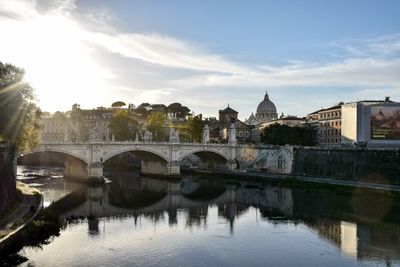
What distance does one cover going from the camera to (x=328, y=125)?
74062 millimetres

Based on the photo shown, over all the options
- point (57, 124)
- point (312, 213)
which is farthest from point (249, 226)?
point (57, 124)

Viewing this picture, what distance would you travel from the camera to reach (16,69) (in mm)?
30500

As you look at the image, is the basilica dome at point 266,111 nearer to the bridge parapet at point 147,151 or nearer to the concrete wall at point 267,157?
the concrete wall at point 267,157

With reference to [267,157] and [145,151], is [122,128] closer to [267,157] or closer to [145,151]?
[145,151]

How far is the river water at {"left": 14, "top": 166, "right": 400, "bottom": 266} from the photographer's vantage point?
21422mm

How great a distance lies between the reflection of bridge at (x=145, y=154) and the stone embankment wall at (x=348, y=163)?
968 cm

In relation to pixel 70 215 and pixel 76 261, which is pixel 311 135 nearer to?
pixel 70 215

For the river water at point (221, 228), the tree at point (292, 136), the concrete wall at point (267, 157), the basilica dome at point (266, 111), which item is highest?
the basilica dome at point (266, 111)

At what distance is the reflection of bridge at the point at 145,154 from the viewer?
4738 cm

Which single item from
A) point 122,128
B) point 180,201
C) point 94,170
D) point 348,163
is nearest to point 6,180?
point 180,201

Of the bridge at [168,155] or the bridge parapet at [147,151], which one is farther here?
the bridge at [168,155]

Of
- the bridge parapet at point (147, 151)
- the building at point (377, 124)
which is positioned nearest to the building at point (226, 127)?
the bridge parapet at point (147, 151)

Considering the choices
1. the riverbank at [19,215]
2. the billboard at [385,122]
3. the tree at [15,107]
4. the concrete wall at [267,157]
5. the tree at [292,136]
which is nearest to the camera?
the riverbank at [19,215]

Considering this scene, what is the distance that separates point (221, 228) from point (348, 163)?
2527 centimetres
